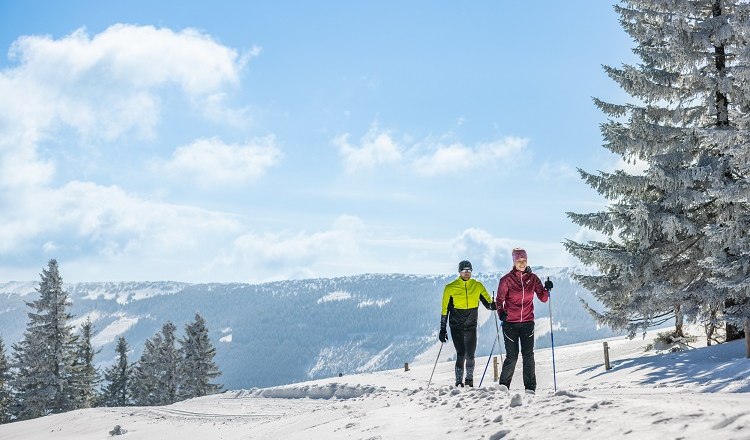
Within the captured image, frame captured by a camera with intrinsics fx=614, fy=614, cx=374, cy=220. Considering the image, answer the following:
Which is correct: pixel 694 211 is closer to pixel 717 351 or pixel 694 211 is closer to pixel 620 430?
pixel 717 351

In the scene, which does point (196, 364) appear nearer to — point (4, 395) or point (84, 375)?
point (84, 375)

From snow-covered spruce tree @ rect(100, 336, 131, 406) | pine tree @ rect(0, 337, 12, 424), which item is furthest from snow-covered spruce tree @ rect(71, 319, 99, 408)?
pine tree @ rect(0, 337, 12, 424)

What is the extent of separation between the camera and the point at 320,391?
28828 millimetres

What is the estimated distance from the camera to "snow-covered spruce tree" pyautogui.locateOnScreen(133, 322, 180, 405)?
49.6 meters

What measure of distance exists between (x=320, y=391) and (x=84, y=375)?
28882 mm

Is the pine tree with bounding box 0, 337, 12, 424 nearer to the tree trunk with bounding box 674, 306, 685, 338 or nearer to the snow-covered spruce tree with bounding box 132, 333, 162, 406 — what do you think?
the snow-covered spruce tree with bounding box 132, 333, 162, 406

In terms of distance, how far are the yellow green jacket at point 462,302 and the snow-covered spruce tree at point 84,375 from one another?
1593 inches

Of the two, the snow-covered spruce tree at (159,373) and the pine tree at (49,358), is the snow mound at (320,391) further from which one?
the snow-covered spruce tree at (159,373)

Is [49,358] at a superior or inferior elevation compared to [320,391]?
superior

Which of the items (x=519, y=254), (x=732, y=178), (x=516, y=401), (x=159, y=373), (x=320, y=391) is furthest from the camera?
(x=159, y=373)

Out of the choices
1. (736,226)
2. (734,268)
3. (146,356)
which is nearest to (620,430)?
(734,268)

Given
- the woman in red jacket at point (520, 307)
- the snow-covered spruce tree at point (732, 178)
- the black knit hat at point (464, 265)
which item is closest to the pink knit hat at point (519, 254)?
the woman in red jacket at point (520, 307)

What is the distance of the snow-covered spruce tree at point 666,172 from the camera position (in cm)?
1791

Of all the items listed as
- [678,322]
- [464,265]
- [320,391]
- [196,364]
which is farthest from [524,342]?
[196,364]
